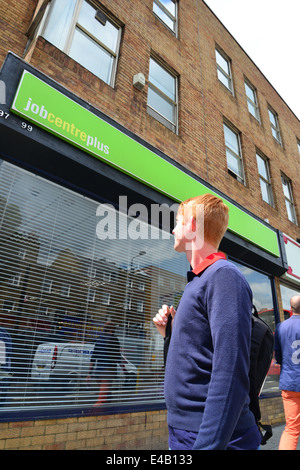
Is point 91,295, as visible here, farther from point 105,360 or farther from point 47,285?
point 105,360

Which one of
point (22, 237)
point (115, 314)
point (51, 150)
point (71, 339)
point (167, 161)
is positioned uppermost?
point (167, 161)

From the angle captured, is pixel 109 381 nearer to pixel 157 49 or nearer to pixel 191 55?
pixel 157 49

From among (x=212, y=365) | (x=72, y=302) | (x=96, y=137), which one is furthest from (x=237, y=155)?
(x=212, y=365)

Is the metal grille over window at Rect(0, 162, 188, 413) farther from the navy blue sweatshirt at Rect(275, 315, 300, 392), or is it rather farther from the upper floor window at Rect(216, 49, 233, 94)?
the upper floor window at Rect(216, 49, 233, 94)

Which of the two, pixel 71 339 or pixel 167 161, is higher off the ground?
pixel 167 161

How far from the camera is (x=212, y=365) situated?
1.15 meters

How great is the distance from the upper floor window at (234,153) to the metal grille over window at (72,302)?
15.1 ft

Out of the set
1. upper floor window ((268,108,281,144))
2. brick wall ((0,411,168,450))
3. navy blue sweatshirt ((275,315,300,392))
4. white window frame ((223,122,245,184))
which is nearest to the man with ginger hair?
brick wall ((0,411,168,450))

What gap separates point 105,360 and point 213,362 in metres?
3.08

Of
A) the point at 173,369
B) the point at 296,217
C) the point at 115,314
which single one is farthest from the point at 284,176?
the point at 173,369

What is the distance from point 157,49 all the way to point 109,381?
7.30 m
